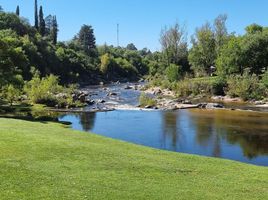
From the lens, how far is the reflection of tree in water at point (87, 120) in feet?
143

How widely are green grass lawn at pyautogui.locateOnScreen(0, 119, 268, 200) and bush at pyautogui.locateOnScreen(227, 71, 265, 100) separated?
55.4 meters

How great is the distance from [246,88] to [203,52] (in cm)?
4094

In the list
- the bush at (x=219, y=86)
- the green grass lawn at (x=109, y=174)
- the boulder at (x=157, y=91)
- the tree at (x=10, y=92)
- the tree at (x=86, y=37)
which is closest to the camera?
the green grass lawn at (x=109, y=174)

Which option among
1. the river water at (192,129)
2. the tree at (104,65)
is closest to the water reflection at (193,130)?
the river water at (192,129)

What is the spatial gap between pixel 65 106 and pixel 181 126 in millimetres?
23144

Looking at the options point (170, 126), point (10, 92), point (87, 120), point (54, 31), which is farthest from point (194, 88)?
point (54, 31)

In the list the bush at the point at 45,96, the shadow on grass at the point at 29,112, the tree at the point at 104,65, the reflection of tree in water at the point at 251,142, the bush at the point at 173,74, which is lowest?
the reflection of tree in water at the point at 251,142

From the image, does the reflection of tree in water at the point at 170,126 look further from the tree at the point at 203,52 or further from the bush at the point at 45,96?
the tree at the point at 203,52

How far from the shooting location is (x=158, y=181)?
58.2ft

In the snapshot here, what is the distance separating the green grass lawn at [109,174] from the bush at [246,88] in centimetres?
5540

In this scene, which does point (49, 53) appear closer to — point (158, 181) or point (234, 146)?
point (234, 146)

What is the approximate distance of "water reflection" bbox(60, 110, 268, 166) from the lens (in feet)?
109

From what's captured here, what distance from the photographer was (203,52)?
4609 inches

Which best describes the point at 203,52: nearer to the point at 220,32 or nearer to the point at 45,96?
the point at 220,32
